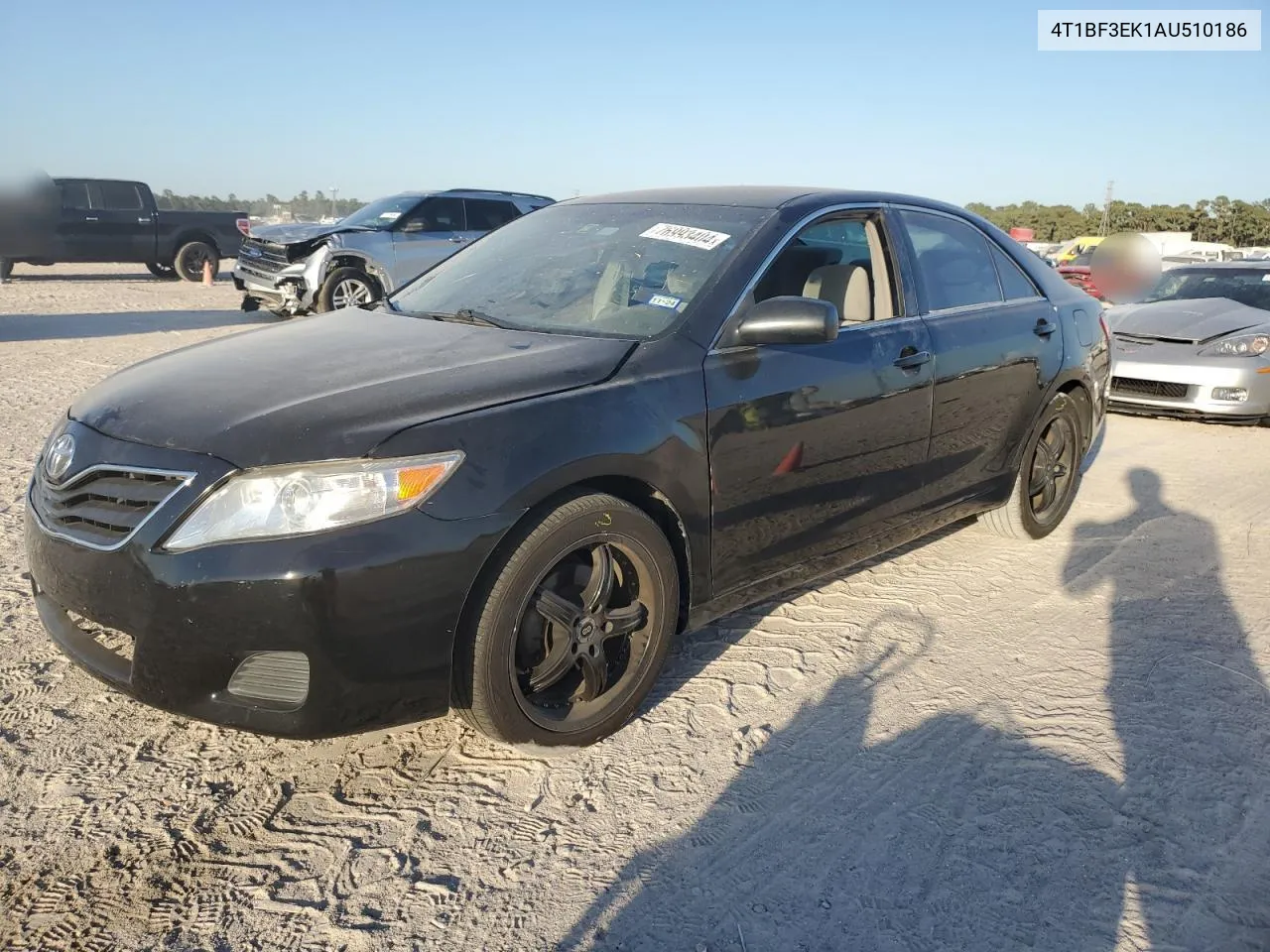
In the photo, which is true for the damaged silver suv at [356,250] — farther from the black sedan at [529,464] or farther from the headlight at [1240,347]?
the black sedan at [529,464]

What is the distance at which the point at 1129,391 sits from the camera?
8609 millimetres

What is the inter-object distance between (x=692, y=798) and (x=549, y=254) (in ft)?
6.98

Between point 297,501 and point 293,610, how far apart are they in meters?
0.26

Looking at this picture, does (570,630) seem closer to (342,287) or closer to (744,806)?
(744,806)

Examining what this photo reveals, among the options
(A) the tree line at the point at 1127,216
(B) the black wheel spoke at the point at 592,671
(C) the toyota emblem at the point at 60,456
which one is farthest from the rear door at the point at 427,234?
(A) the tree line at the point at 1127,216

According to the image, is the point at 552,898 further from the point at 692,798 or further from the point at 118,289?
the point at 118,289

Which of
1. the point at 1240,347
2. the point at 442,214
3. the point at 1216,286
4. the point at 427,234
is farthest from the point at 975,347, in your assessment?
the point at 442,214

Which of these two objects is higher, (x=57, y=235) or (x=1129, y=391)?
(x=57, y=235)

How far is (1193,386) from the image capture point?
8.20 m

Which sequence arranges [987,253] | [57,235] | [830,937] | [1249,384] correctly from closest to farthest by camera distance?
[830,937] → [987,253] → [1249,384] → [57,235]

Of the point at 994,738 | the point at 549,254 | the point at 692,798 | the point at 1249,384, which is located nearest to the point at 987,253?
the point at 549,254

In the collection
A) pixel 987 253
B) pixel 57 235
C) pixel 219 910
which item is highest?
pixel 57 235

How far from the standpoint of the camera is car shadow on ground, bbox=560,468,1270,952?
7.45ft

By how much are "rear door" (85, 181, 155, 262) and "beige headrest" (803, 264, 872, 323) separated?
681 inches
